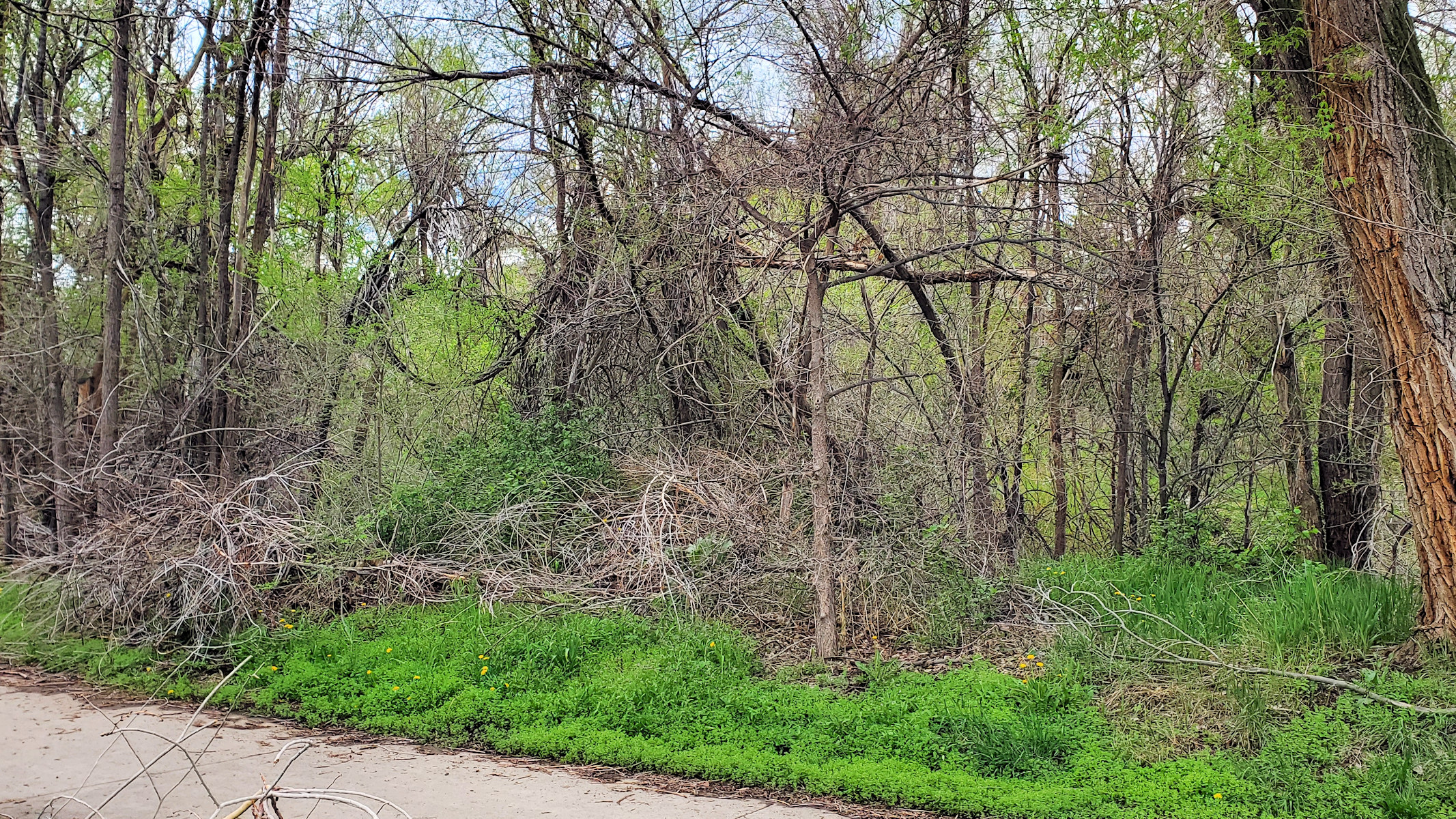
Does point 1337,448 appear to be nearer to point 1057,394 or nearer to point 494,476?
point 1057,394

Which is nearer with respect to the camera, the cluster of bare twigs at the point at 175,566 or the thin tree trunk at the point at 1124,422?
the cluster of bare twigs at the point at 175,566

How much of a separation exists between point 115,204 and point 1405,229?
10850 millimetres

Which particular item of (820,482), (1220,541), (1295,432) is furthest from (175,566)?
(1295,432)

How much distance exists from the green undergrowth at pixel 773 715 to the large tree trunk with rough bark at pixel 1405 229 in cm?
114

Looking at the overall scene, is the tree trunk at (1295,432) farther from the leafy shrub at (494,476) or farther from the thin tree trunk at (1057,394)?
the leafy shrub at (494,476)

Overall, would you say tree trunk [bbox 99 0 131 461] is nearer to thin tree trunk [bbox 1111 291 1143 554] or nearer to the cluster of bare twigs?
the cluster of bare twigs

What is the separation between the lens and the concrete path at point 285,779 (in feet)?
14.9

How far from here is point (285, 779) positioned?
4887 mm

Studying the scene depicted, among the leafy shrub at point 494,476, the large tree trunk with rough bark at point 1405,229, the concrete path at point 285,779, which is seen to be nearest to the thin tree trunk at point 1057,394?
the large tree trunk with rough bark at point 1405,229

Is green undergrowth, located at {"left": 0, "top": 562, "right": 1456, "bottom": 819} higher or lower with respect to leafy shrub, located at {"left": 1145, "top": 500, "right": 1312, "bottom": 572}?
lower

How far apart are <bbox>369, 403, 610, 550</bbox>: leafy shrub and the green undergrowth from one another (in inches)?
48.7

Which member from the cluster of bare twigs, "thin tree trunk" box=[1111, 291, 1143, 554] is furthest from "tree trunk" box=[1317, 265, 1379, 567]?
the cluster of bare twigs

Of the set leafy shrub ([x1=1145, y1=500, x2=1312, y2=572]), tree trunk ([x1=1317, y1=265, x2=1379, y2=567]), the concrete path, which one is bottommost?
the concrete path

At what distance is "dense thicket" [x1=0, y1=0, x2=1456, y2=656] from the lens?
6.86 metres
